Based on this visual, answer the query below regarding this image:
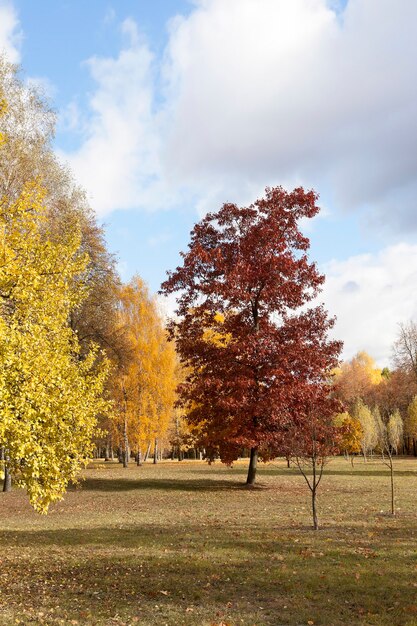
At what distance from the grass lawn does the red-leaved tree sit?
4.41 metres

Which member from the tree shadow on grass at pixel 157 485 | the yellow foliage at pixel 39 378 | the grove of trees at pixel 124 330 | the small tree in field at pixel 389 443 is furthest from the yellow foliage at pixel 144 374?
the yellow foliage at pixel 39 378

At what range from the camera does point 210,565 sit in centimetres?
1010

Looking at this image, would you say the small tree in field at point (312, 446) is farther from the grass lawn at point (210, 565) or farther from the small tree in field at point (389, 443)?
the small tree in field at point (389, 443)

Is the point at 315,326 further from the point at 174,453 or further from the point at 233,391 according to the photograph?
the point at 174,453

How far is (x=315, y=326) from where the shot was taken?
23.8 m

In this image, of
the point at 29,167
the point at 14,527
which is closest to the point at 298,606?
the point at 14,527

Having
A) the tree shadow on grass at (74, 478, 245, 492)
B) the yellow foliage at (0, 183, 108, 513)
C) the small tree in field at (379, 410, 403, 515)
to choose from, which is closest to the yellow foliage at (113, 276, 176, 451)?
the tree shadow on grass at (74, 478, 245, 492)

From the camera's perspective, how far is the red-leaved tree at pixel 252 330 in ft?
73.1

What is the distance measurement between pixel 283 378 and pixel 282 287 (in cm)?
424

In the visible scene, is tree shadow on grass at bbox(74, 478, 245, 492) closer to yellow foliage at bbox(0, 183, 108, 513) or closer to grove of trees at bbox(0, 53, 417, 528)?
grove of trees at bbox(0, 53, 417, 528)

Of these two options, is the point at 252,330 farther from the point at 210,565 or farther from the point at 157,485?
the point at 210,565

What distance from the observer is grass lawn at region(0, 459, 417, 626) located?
25.1 feet

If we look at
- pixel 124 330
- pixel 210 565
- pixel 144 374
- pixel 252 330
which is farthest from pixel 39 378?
pixel 144 374

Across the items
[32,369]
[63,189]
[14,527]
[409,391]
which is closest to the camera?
[32,369]
